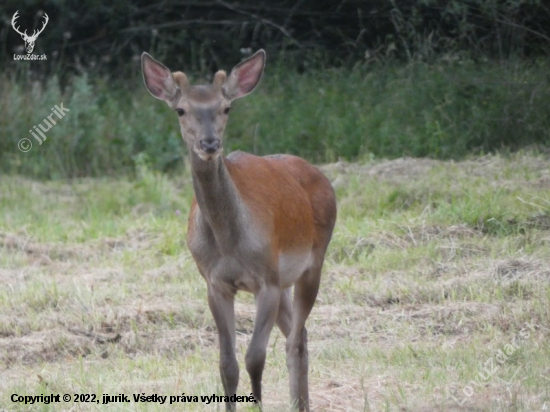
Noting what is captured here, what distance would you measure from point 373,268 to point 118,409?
3.61m

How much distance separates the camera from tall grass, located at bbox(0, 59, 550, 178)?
507 inches

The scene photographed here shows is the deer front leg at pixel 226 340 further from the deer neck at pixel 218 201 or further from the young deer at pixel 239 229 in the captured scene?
the deer neck at pixel 218 201

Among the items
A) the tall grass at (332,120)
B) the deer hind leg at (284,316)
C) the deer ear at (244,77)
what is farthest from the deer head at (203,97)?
the tall grass at (332,120)

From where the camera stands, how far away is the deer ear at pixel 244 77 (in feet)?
20.8

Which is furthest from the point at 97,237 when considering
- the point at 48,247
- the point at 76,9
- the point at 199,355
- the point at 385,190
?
the point at 76,9

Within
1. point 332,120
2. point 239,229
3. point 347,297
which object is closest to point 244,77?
point 239,229

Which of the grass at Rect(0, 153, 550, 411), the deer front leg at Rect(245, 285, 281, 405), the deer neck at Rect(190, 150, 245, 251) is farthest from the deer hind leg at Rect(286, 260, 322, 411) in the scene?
the deer neck at Rect(190, 150, 245, 251)

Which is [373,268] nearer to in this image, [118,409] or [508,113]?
[118,409]

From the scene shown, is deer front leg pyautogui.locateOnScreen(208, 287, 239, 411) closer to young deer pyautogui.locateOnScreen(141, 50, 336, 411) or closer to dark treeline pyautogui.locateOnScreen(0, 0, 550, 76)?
young deer pyautogui.locateOnScreen(141, 50, 336, 411)

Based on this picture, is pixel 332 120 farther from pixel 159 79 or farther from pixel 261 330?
pixel 261 330

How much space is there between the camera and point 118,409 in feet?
19.8

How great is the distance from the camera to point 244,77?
646cm

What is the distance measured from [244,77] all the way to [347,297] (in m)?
2.63

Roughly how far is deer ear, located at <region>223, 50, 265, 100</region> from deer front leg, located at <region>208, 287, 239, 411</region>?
115 cm
